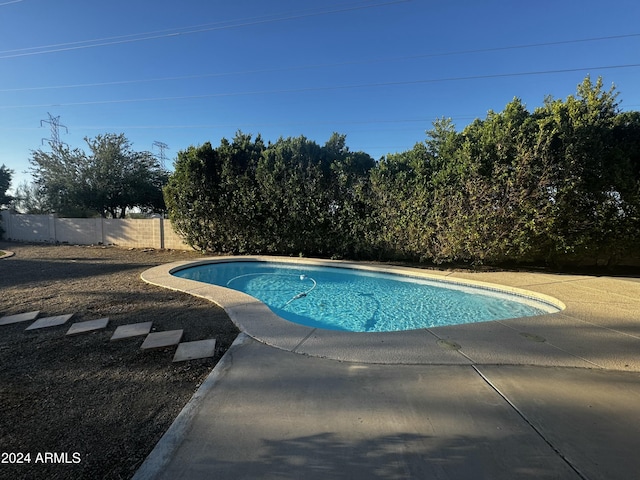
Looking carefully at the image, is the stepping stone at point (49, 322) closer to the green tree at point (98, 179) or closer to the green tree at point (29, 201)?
the green tree at point (98, 179)

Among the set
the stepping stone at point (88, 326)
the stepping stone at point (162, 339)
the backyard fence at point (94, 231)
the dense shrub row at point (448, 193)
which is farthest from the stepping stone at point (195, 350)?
the backyard fence at point (94, 231)

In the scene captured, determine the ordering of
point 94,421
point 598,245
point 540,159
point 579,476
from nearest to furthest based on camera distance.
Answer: point 579,476 < point 94,421 < point 540,159 < point 598,245

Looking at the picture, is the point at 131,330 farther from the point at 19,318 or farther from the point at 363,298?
the point at 363,298

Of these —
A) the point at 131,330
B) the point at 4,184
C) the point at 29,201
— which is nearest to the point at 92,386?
the point at 131,330

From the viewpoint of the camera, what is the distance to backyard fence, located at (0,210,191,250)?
47.8 ft

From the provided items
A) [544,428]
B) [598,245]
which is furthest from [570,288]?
[544,428]

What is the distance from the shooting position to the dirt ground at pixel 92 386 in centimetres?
183

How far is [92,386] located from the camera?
8.51ft

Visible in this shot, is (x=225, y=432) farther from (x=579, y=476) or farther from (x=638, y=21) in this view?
(x=638, y=21)

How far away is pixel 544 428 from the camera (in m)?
1.97

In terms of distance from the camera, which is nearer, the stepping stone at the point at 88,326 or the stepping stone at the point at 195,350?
the stepping stone at the point at 195,350

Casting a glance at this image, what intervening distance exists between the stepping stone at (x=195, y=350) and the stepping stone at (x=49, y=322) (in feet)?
7.01

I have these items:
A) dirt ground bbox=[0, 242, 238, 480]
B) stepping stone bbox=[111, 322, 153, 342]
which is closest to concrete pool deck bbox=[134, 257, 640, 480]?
dirt ground bbox=[0, 242, 238, 480]

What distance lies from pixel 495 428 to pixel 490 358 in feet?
3.74
